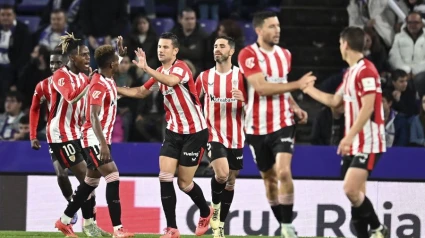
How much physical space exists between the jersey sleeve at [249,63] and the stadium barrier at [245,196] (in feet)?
14.1

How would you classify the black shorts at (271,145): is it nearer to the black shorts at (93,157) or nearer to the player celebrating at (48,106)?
the black shorts at (93,157)

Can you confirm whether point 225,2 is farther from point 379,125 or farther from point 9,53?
point 379,125

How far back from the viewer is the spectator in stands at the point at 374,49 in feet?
56.9

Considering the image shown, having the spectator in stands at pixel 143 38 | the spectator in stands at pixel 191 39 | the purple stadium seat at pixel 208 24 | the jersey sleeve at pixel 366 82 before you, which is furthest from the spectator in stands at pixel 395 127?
the jersey sleeve at pixel 366 82

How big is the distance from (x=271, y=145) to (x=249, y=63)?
830mm

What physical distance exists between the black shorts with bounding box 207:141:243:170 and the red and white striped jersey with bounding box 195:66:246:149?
0.17 feet

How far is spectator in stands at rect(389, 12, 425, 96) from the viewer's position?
1730cm

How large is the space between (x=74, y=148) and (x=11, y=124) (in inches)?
156

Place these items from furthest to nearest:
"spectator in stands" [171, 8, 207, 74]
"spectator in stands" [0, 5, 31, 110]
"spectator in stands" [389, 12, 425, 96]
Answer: "spectator in stands" [0, 5, 31, 110]
"spectator in stands" [171, 8, 207, 74]
"spectator in stands" [389, 12, 425, 96]

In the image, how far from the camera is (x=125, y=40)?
58.3ft

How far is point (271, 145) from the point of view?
1110 centimetres

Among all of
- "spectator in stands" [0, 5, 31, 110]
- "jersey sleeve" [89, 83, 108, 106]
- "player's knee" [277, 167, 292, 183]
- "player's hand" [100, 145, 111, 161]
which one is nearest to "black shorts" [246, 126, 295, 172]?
"player's knee" [277, 167, 292, 183]

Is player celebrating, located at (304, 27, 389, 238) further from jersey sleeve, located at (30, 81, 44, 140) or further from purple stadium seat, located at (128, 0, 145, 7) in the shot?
purple stadium seat, located at (128, 0, 145, 7)

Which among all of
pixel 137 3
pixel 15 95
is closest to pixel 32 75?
pixel 15 95
